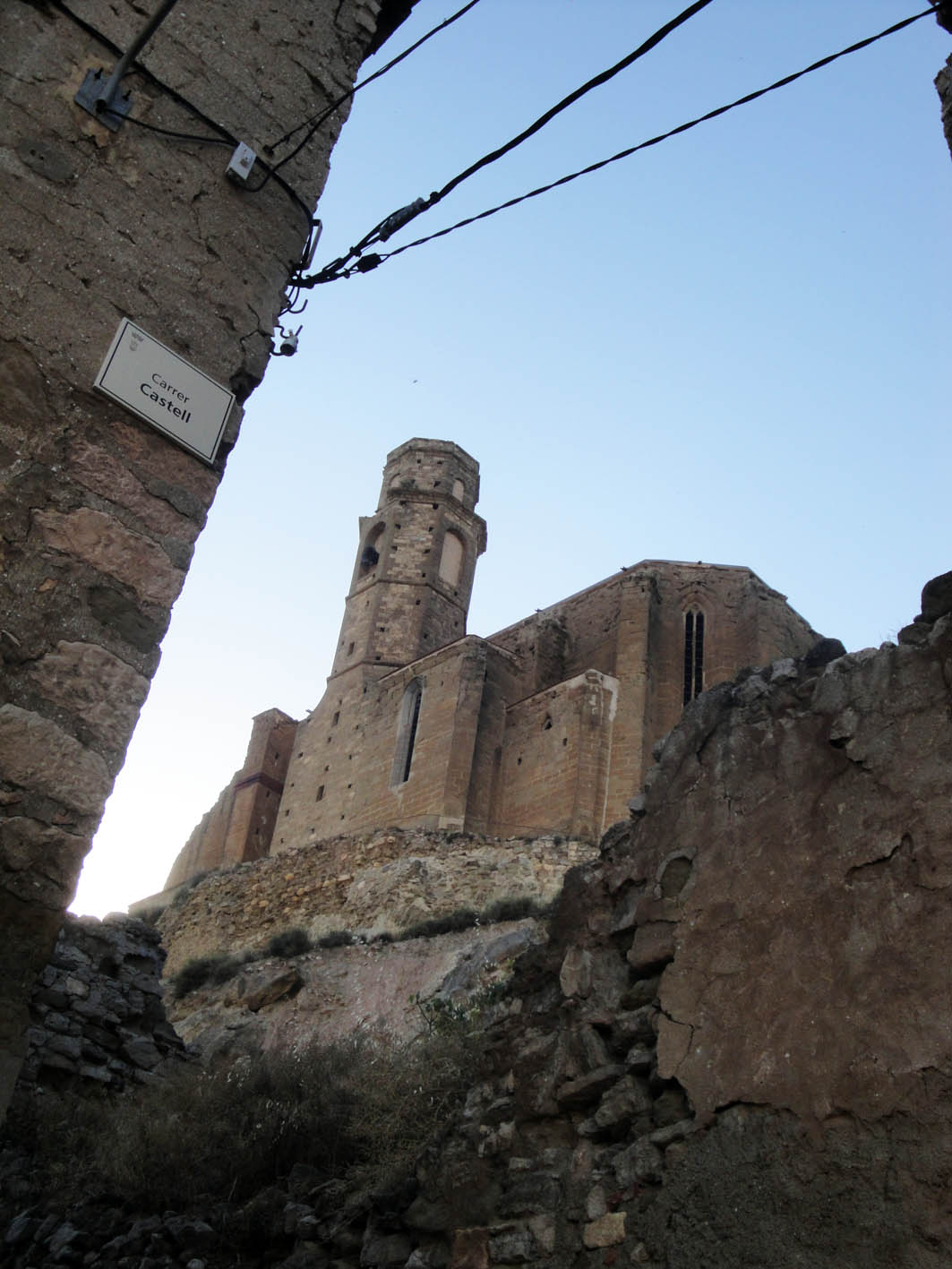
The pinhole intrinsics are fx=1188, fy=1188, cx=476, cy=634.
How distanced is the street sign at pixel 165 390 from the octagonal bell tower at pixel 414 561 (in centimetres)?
2959

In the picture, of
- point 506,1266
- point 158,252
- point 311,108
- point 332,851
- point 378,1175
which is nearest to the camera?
point 158,252

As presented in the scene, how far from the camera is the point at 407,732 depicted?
1190 inches

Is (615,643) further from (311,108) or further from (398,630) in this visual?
(311,108)

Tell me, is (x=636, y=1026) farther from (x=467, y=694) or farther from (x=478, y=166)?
(x=467, y=694)

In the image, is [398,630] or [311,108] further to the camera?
[398,630]

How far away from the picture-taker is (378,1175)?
22.2ft

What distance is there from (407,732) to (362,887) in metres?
7.86

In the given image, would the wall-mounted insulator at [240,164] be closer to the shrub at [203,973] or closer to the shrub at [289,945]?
the shrub at [203,973]

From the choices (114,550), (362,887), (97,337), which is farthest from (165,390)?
(362,887)

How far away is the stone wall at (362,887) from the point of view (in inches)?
851

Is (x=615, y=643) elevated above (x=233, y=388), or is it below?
above

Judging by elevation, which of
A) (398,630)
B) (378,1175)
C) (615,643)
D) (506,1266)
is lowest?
(506,1266)

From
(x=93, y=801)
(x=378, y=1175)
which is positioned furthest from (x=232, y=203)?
(x=378, y=1175)

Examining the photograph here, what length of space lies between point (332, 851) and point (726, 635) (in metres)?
10.7
